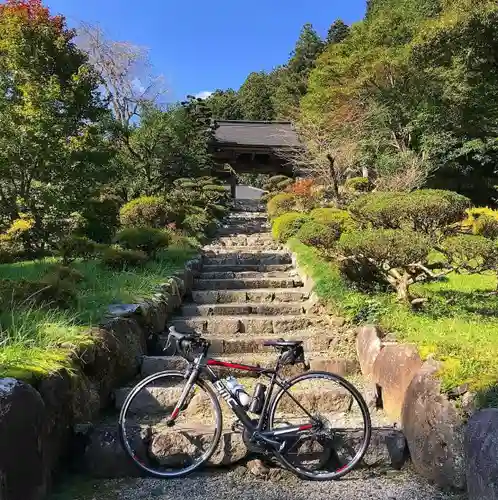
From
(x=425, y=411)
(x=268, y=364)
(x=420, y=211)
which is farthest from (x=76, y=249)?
(x=425, y=411)

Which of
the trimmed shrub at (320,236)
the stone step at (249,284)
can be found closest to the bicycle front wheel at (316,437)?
the trimmed shrub at (320,236)

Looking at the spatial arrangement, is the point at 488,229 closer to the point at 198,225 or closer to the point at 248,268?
the point at 248,268

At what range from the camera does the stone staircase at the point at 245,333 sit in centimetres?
356

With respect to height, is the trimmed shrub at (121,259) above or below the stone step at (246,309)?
above

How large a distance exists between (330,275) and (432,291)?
1.38 m

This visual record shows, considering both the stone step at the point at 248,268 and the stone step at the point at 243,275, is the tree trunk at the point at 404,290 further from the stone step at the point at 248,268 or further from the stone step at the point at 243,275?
the stone step at the point at 248,268

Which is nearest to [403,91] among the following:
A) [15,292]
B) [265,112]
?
[15,292]

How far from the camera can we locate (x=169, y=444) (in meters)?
3.53

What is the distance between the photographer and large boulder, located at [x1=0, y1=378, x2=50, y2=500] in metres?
2.59

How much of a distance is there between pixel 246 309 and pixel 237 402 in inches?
130

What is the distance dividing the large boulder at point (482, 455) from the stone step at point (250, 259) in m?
6.75

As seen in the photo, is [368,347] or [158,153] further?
[158,153]

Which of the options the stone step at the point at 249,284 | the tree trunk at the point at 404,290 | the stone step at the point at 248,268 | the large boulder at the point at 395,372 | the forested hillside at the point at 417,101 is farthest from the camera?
the forested hillside at the point at 417,101

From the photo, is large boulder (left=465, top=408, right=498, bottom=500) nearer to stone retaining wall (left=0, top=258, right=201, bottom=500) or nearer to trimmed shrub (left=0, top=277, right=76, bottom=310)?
stone retaining wall (left=0, top=258, right=201, bottom=500)
